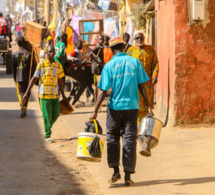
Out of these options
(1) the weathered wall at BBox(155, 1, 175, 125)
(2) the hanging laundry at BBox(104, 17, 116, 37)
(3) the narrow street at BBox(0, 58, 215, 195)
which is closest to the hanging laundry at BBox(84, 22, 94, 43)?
(2) the hanging laundry at BBox(104, 17, 116, 37)

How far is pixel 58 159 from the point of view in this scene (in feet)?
26.3

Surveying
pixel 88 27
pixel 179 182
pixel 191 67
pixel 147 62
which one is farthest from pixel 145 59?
pixel 88 27

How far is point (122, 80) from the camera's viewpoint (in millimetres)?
6023

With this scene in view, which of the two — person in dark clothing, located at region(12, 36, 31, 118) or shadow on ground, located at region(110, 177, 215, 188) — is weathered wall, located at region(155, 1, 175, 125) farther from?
shadow on ground, located at region(110, 177, 215, 188)

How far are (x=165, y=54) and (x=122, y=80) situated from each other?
14.5 feet

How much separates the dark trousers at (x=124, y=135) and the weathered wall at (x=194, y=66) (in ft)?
12.1

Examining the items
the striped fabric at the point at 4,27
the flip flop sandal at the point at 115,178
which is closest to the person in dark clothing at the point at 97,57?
the flip flop sandal at the point at 115,178

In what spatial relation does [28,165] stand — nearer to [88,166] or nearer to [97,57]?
[88,166]

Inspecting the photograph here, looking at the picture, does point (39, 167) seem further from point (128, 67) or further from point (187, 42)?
point (187, 42)

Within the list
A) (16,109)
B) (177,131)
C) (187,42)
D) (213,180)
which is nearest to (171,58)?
(187,42)

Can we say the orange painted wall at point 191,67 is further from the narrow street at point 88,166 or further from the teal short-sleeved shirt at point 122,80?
the teal short-sleeved shirt at point 122,80

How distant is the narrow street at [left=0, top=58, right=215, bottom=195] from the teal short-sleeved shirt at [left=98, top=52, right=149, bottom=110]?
969 millimetres

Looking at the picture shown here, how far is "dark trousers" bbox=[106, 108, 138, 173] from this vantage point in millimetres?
6051

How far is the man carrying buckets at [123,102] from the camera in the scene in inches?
237
